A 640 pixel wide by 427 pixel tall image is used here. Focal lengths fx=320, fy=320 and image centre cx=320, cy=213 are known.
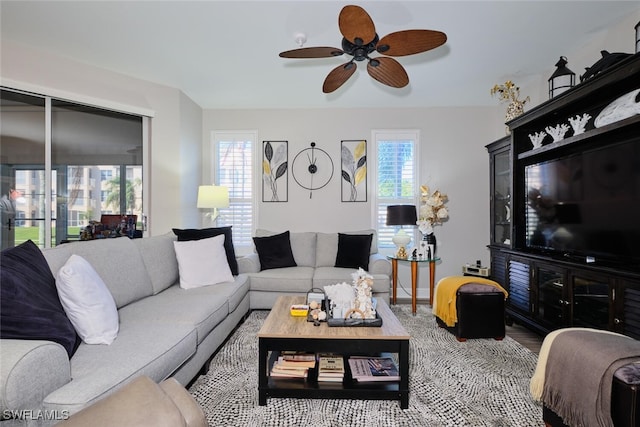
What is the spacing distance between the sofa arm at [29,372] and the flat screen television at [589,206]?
3.18 m

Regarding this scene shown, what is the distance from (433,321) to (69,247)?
10.6 feet

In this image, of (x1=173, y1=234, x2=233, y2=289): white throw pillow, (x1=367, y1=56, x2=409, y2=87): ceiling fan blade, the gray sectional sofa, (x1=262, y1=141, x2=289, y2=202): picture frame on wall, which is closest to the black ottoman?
the gray sectional sofa

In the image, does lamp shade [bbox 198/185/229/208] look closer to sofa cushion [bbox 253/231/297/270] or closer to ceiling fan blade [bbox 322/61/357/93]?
sofa cushion [bbox 253/231/297/270]

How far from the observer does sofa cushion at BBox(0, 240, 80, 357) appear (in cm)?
132

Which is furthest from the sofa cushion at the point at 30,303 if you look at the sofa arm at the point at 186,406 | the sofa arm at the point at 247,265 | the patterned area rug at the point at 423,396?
the sofa arm at the point at 247,265

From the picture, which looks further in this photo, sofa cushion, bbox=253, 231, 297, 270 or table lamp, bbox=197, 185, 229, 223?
table lamp, bbox=197, 185, 229, 223

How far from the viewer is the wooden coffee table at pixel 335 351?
185 cm

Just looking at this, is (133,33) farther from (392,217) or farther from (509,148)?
(509,148)

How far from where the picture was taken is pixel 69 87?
3330 mm

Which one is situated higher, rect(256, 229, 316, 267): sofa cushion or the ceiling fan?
the ceiling fan

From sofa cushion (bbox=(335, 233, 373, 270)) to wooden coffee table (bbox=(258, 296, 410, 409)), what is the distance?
187cm

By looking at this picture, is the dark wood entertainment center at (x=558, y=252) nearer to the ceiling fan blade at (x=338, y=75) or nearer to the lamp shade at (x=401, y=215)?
the lamp shade at (x=401, y=215)

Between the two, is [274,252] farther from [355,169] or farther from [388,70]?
[388,70]

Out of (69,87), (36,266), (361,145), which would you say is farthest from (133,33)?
(361,145)
